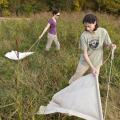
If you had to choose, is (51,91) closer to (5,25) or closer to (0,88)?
(0,88)

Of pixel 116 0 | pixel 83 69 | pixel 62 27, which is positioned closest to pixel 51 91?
pixel 83 69

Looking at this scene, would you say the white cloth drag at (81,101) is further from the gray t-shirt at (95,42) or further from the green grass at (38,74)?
the gray t-shirt at (95,42)

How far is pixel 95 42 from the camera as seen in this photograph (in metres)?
4.31

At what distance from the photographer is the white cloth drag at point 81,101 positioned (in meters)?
3.35

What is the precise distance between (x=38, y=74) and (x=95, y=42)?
44.8 inches

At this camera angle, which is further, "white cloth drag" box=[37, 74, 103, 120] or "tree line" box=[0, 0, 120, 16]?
"tree line" box=[0, 0, 120, 16]

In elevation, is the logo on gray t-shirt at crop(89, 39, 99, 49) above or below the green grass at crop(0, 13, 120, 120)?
above

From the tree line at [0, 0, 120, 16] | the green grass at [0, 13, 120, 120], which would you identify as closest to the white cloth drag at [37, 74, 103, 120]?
the green grass at [0, 13, 120, 120]

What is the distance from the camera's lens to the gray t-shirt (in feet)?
14.0

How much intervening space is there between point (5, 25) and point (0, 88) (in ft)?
16.8

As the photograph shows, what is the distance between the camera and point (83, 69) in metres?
4.47

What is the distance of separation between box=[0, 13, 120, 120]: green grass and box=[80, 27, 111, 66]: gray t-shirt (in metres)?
0.52

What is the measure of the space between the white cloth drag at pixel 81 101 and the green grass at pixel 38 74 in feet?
0.90

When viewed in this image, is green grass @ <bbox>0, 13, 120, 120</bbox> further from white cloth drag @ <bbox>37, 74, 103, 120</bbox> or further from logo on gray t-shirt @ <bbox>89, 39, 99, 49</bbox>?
logo on gray t-shirt @ <bbox>89, 39, 99, 49</bbox>
